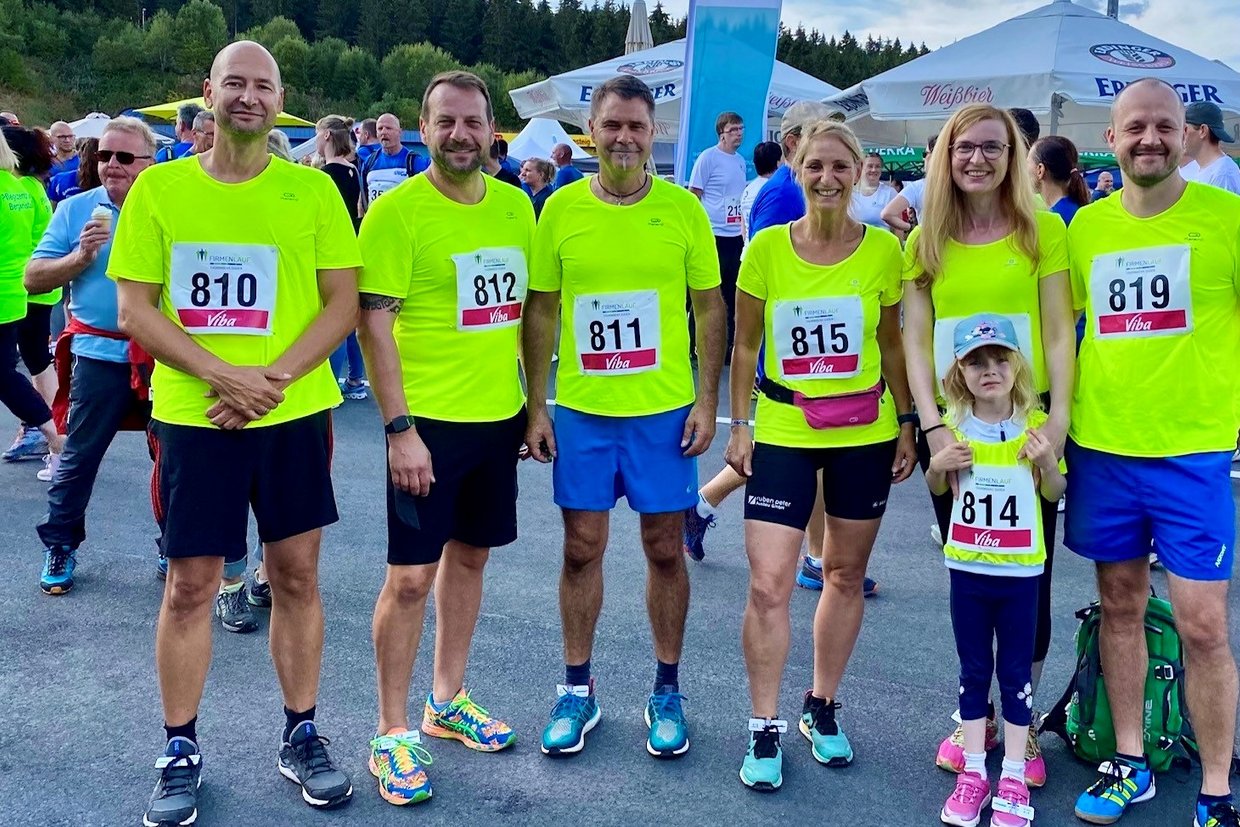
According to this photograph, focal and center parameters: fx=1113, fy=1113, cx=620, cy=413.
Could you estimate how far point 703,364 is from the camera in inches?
138

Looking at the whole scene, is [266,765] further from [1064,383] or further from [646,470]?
[1064,383]

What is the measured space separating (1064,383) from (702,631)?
1.85 metres

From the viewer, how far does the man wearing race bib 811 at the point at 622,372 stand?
A: 3342 mm

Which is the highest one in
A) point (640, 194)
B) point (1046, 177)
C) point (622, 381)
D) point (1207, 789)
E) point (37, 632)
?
point (1046, 177)

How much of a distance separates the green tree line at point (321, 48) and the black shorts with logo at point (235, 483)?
41.9 m

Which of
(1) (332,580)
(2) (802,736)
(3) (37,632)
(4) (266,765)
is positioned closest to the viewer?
(4) (266,765)

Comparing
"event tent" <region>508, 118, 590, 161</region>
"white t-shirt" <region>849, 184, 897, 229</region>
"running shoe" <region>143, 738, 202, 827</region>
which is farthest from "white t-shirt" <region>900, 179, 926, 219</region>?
"event tent" <region>508, 118, 590, 161</region>

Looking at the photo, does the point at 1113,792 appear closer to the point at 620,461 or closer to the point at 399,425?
the point at 620,461

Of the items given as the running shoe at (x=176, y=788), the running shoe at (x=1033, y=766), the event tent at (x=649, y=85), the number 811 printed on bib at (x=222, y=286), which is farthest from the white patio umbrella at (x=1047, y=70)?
the running shoe at (x=176, y=788)

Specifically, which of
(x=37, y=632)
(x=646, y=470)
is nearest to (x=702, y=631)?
(x=646, y=470)

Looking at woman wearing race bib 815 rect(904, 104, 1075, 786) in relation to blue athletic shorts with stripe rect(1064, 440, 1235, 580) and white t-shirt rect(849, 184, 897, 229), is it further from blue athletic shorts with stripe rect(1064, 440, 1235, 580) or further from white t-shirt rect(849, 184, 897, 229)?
white t-shirt rect(849, 184, 897, 229)

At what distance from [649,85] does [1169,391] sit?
37.7 ft

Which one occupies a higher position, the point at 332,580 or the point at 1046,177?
the point at 1046,177

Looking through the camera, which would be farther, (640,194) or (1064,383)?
(640,194)
